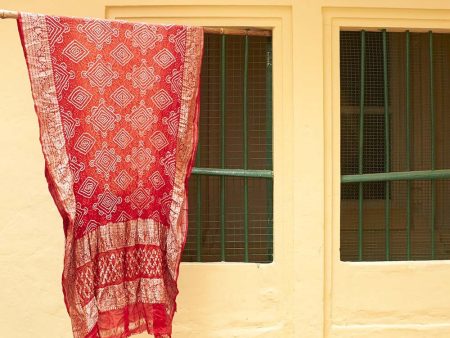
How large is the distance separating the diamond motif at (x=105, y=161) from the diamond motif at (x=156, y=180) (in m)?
0.20

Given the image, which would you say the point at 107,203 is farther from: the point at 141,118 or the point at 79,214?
the point at 141,118

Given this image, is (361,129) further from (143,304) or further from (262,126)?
(143,304)

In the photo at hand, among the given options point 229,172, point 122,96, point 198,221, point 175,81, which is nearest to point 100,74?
point 122,96

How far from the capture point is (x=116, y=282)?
278cm

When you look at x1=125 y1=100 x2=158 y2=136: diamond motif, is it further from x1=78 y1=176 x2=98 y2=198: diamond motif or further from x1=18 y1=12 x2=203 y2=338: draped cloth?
x1=78 y1=176 x2=98 y2=198: diamond motif

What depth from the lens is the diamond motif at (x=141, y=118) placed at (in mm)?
2777

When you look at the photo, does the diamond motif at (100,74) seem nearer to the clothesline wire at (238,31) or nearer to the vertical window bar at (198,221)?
the clothesline wire at (238,31)

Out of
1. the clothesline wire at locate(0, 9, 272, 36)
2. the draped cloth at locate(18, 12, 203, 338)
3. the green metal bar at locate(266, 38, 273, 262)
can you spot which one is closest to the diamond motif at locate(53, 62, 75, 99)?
the draped cloth at locate(18, 12, 203, 338)

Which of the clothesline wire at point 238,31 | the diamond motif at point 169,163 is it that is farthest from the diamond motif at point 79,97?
the clothesline wire at point 238,31

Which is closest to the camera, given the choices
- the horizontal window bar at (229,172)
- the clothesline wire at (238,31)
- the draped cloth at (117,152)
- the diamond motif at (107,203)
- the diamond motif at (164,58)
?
the draped cloth at (117,152)

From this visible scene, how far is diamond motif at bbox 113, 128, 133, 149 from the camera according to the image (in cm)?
274

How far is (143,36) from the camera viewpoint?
110 inches

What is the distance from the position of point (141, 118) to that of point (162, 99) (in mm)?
140

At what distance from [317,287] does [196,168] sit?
98 centimetres
